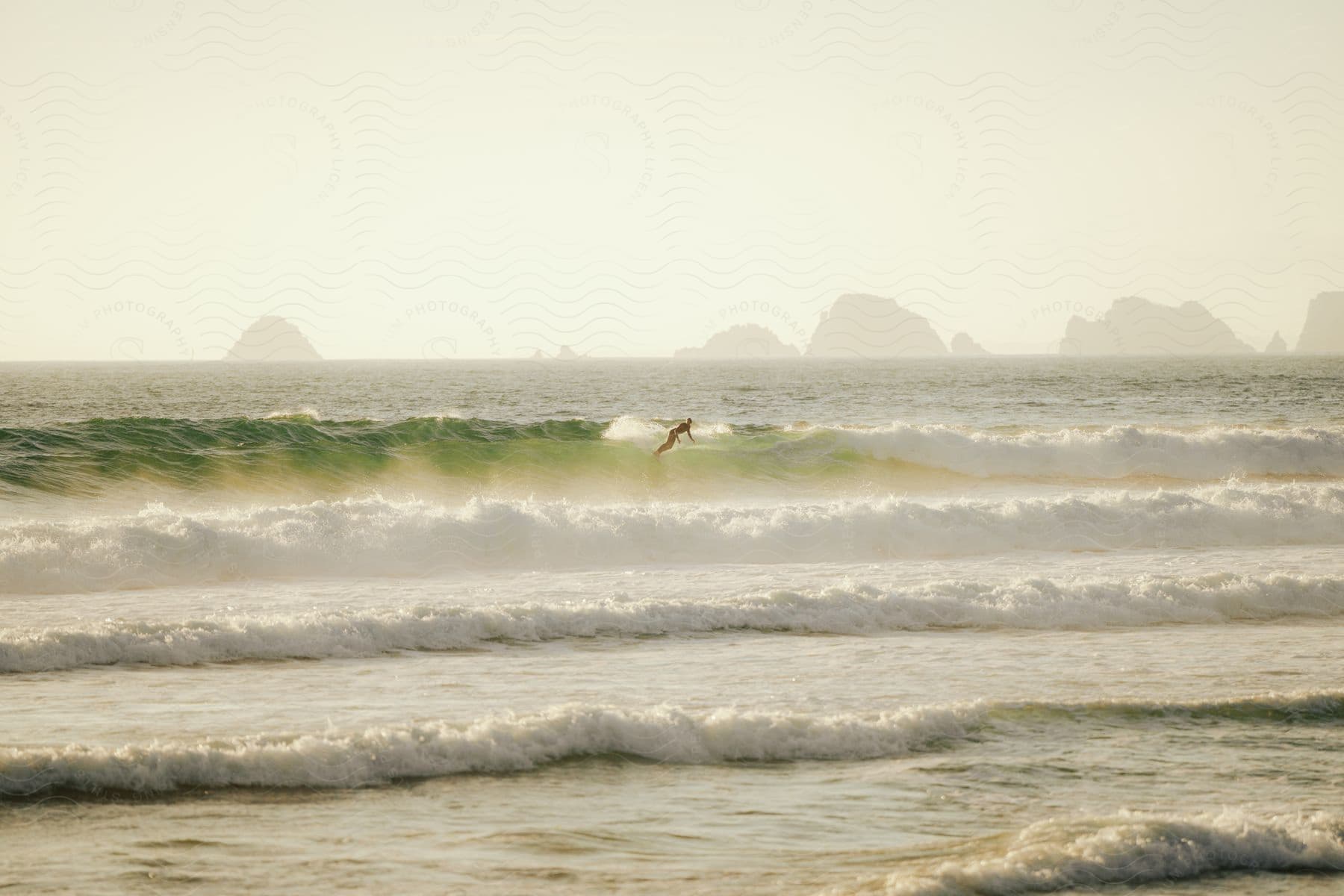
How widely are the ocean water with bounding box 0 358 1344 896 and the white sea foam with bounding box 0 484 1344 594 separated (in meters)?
0.07

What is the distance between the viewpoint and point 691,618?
11055 millimetres

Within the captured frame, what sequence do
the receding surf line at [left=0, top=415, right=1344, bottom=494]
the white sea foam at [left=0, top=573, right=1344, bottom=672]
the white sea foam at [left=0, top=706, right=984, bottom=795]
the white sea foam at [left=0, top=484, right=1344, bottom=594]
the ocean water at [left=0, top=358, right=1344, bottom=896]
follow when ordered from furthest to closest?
the receding surf line at [left=0, top=415, right=1344, bottom=494] → the white sea foam at [left=0, top=484, right=1344, bottom=594] → the white sea foam at [left=0, top=573, right=1344, bottom=672] → the white sea foam at [left=0, top=706, right=984, bottom=795] → the ocean water at [left=0, top=358, right=1344, bottom=896]

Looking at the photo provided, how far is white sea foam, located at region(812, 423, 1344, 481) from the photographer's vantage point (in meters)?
28.5

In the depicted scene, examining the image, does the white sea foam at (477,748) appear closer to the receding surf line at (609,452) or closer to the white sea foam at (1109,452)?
the receding surf line at (609,452)

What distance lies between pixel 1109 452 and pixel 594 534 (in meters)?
19.0

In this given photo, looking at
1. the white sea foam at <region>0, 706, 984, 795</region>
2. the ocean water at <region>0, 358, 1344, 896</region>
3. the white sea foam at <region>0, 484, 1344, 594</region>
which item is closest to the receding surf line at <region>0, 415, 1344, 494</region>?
the ocean water at <region>0, 358, 1344, 896</region>

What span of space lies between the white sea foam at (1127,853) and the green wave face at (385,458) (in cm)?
1967

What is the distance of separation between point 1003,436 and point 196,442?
2321 centimetres

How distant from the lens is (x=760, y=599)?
11.6 meters

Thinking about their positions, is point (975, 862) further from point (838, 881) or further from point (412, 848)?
point (412, 848)

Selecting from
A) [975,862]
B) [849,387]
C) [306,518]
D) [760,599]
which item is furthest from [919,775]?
[849,387]

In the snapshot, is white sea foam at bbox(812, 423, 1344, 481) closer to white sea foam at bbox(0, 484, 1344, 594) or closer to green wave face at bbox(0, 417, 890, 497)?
green wave face at bbox(0, 417, 890, 497)

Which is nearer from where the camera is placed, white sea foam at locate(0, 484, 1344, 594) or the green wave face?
white sea foam at locate(0, 484, 1344, 594)

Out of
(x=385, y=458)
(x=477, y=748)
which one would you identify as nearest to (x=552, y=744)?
(x=477, y=748)
